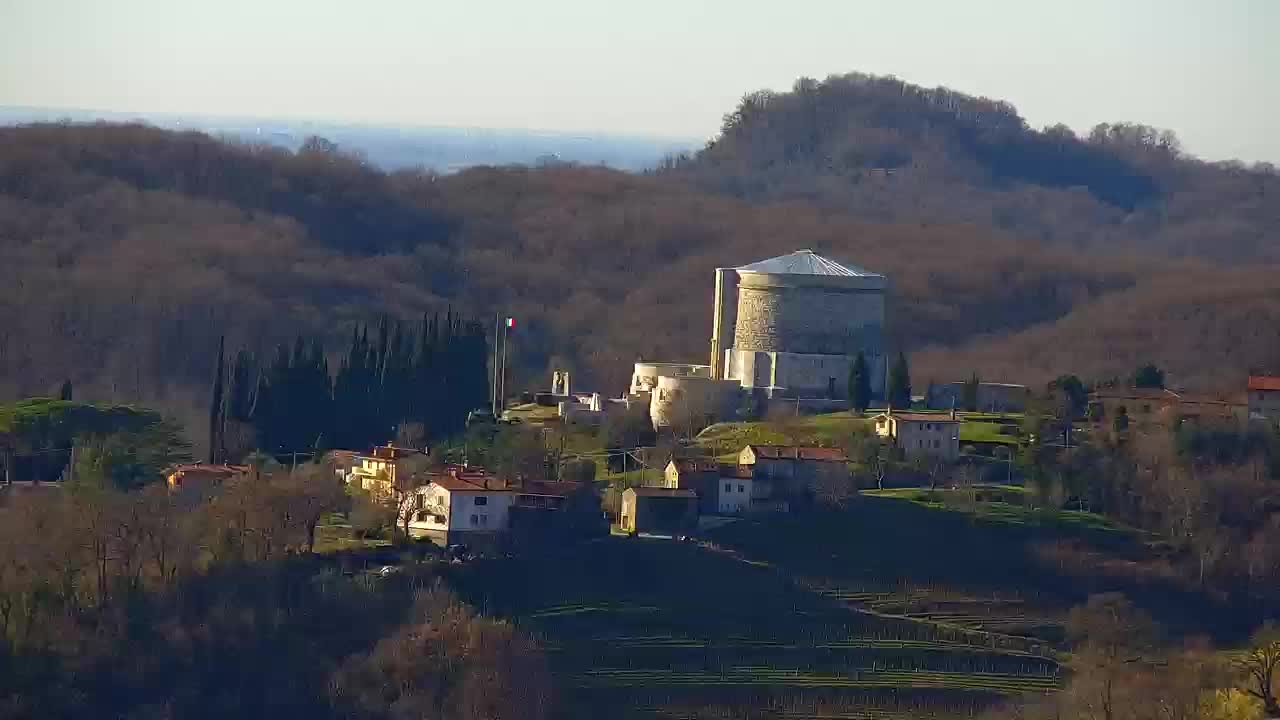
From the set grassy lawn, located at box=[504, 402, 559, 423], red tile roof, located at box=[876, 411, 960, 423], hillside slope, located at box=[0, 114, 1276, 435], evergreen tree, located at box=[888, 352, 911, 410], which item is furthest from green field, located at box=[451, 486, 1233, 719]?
hillside slope, located at box=[0, 114, 1276, 435]

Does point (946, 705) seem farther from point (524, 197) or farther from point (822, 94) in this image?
point (822, 94)

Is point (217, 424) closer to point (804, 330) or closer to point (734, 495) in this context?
point (734, 495)

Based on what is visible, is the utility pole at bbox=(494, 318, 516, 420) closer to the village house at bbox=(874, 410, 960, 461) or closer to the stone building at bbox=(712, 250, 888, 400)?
the stone building at bbox=(712, 250, 888, 400)

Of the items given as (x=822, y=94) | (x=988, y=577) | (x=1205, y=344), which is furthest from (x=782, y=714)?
(x=822, y=94)

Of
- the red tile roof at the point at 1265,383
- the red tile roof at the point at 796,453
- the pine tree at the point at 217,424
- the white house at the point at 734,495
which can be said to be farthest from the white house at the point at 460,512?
the red tile roof at the point at 1265,383

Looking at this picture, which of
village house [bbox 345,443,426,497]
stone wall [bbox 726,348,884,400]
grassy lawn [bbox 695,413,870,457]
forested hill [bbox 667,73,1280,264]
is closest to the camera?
village house [bbox 345,443,426,497]

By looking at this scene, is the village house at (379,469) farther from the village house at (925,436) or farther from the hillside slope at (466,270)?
the hillside slope at (466,270)
